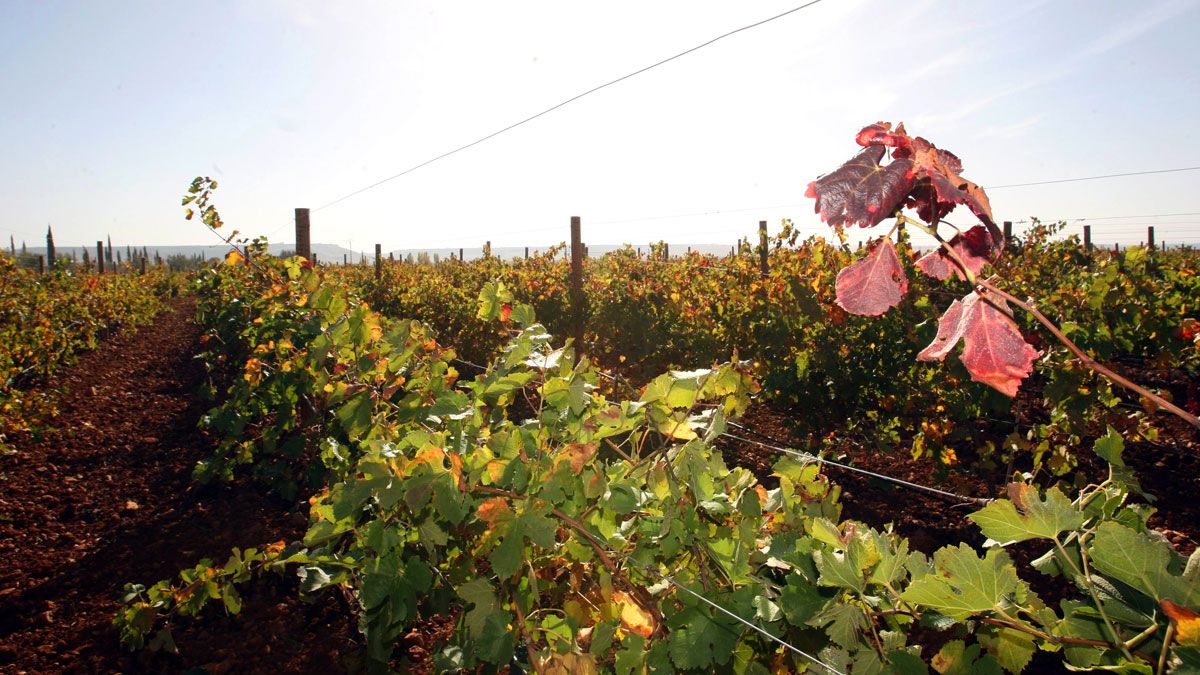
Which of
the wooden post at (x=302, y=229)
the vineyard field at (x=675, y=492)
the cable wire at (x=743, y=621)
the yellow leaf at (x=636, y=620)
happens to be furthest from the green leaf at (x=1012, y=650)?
the wooden post at (x=302, y=229)

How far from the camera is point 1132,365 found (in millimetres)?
7781

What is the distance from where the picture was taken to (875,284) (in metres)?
0.65

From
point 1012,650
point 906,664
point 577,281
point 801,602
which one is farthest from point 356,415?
point 577,281

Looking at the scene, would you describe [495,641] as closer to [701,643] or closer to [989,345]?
[701,643]

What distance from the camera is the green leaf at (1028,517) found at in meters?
0.88

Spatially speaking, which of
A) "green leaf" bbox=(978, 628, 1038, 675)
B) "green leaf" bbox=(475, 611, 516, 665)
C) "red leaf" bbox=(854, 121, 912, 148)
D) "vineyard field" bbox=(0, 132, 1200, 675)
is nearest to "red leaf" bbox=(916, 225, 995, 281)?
"vineyard field" bbox=(0, 132, 1200, 675)

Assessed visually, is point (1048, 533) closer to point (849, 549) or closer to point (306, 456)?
point (849, 549)

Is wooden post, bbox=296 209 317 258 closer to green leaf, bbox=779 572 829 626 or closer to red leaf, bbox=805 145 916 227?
green leaf, bbox=779 572 829 626

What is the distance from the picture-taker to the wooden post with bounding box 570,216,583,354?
29.2 feet

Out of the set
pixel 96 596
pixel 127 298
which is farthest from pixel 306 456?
pixel 127 298

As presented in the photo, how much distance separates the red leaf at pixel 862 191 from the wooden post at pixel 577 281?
26.8ft

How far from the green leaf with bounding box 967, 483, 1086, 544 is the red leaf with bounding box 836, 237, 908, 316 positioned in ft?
1.36

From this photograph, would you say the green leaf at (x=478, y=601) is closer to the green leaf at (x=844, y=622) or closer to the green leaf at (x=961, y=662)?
the green leaf at (x=844, y=622)

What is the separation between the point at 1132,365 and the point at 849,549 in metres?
8.92
